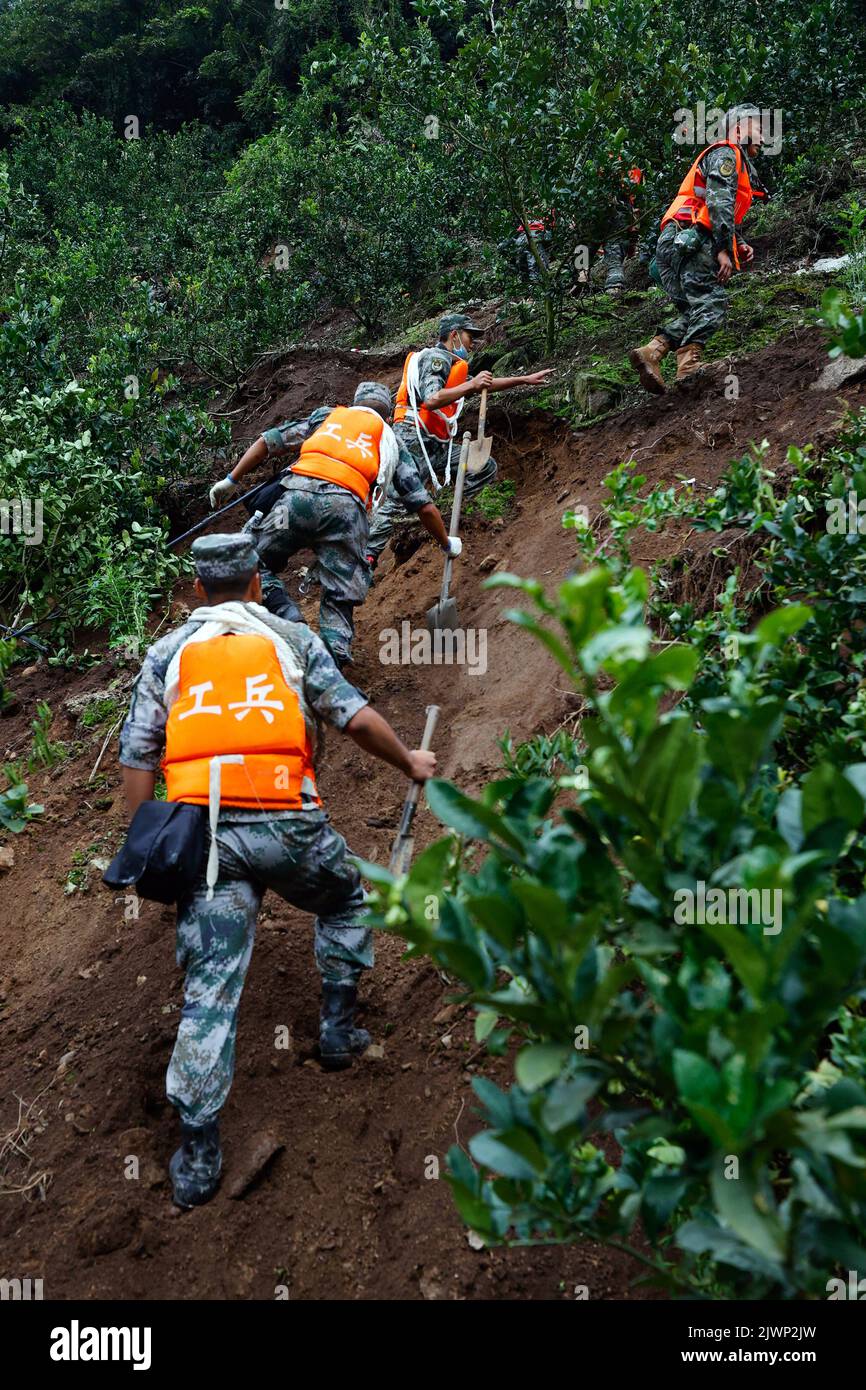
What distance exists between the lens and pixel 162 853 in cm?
285

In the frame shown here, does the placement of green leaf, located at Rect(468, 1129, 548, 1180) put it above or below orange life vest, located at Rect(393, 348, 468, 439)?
below

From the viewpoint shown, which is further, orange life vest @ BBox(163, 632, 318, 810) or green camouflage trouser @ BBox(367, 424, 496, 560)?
green camouflage trouser @ BBox(367, 424, 496, 560)

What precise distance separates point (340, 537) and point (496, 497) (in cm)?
207

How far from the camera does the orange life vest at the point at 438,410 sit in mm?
6602

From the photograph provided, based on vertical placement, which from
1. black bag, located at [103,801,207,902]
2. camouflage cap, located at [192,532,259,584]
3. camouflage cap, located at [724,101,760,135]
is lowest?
black bag, located at [103,801,207,902]

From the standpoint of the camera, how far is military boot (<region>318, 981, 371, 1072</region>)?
331cm

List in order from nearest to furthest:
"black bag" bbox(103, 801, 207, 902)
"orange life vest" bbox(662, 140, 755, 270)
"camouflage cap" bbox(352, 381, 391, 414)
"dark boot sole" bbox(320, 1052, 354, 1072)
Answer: "black bag" bbox(103, 801, 207, 902)
"dark boot sole" bbox(320, 1052, 354, 1072)
"camouflage cap" bbox(352, 381, 391, 414)
"orange life vest" bbox(662, 140, 755, 270)

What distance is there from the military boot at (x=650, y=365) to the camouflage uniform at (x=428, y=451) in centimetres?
123

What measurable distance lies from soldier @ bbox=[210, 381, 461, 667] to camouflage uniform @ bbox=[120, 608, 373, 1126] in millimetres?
1926

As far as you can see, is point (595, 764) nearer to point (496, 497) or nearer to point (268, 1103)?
point (268, 1103)

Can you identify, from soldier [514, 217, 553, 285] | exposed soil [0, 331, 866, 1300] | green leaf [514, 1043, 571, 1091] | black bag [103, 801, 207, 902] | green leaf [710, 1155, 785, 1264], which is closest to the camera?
green leaf [710, 1155, 785, 1264]

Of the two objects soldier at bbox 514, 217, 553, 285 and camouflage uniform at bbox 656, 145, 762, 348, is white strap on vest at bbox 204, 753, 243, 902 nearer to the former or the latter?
camouflage uniform at bbox 656, 145, 762, 348

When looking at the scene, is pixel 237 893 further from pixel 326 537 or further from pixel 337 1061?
pixel 326 537

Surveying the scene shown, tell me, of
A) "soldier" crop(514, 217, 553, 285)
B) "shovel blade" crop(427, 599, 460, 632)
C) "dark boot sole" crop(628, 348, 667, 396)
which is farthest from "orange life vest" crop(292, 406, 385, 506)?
"soldier" crop(514, 217, 553, 285)
